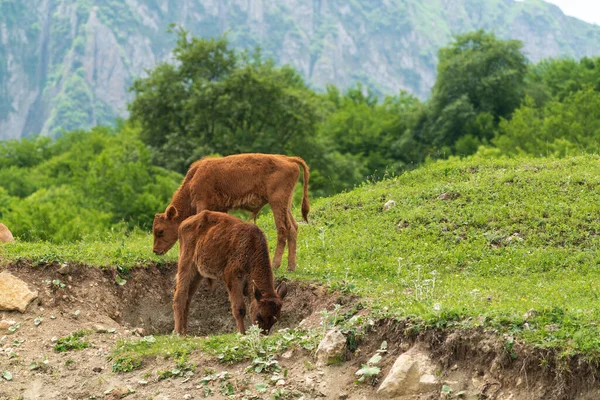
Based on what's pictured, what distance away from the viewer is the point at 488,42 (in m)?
57.8

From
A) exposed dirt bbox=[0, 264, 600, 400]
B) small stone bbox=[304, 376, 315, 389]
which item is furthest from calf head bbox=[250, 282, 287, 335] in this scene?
small stone bbox=[304, 376, 315, 389]

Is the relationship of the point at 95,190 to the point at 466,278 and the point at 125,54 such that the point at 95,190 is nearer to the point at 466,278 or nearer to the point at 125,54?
the point at 466,278

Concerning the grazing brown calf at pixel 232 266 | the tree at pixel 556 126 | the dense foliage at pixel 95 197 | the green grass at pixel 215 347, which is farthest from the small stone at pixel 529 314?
the tree at pixel 556 126

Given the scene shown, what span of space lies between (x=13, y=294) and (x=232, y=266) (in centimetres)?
333

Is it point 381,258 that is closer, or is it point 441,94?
point 381,258

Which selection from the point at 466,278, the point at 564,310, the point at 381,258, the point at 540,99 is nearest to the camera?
the point at 564,310

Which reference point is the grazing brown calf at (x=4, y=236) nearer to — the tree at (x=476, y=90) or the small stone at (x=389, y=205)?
the small stone at (x=389, y=205)

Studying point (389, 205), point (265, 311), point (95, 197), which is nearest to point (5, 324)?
point (265, 311)

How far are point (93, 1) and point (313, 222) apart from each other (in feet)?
576

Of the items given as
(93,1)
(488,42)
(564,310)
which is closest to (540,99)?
(488,42)

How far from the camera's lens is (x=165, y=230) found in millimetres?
13328

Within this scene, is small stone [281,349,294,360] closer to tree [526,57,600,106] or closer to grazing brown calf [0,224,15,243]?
grazing brown calf [0,224,15,243]

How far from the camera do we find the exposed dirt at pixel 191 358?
7.73 meters

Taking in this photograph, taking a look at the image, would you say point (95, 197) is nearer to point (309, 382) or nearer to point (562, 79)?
point (309, 382)
